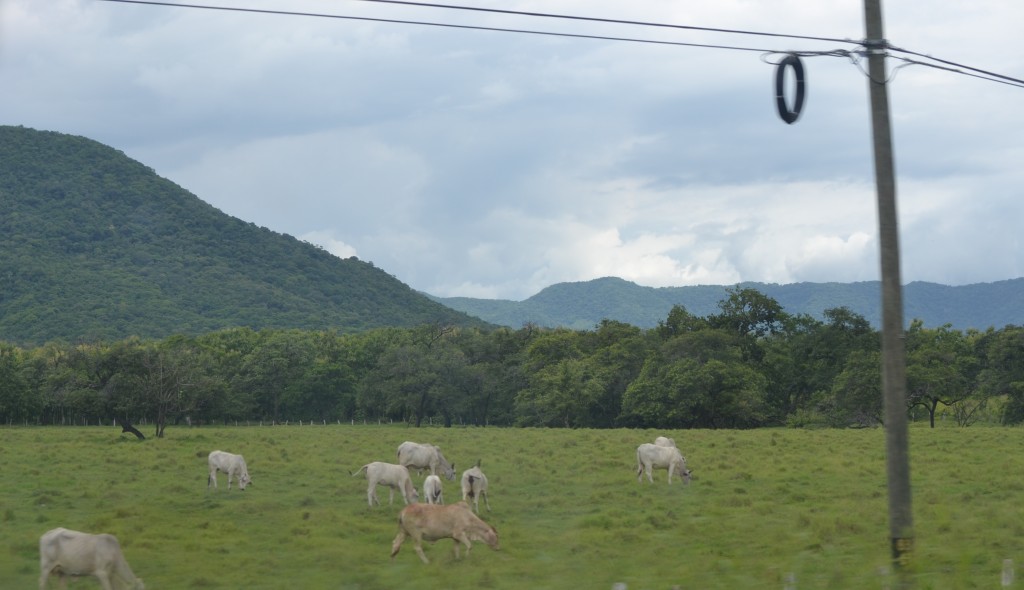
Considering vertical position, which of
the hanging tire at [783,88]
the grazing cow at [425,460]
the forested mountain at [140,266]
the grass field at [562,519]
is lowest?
the grass field at [562,519]

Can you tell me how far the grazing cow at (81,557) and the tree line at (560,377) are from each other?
31.0 meters

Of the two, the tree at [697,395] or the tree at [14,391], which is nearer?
the tree at [697,395]

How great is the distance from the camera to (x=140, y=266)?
6058 inches

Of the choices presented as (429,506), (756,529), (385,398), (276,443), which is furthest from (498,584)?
(385,398)

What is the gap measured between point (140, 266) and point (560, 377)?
109603 millimetres

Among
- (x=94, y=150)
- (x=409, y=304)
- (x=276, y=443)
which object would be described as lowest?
(x=276, y=443)

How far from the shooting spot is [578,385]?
64688 mm

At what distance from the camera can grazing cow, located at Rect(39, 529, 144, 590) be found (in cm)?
1146

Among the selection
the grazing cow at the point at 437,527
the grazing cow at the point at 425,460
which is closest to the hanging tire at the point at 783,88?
the grazing cow at the point at 437,527

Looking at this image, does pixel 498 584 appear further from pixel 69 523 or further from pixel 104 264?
pixel 104 264

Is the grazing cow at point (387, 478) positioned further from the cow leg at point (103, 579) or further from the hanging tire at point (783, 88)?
the hanging tire at point (783, 88)

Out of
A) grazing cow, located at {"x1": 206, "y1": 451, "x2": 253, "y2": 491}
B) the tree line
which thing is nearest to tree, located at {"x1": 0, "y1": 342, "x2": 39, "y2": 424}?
the tree line

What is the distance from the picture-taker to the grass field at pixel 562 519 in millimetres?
12586

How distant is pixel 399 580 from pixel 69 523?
844 centimetres
